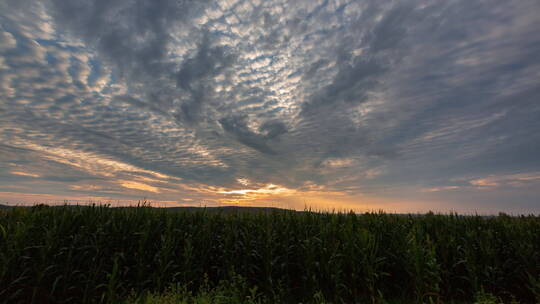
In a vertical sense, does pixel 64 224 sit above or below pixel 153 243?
above

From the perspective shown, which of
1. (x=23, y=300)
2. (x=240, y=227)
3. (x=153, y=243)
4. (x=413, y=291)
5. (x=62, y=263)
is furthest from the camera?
(x=240, y=227)

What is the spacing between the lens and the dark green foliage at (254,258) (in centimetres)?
925

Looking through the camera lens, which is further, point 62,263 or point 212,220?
point 212,220

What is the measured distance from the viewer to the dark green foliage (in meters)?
9.25

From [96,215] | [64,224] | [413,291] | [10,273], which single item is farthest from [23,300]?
[413,291]

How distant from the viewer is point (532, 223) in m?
13.2

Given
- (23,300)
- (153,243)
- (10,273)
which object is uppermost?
(153,243)

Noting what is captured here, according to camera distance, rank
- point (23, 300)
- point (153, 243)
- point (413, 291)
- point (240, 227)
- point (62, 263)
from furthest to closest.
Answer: point (240, 227) < point (153, 243) < point (413, 291) < point (62, 263) < point (23, 300)

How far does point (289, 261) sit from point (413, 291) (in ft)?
15.8

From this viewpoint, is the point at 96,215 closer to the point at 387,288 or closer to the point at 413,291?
the point at 387,288

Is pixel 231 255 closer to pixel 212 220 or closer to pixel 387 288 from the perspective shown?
pixel 212 220

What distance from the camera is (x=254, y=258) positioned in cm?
1126

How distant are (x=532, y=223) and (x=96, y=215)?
20.6m

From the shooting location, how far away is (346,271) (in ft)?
34.5
